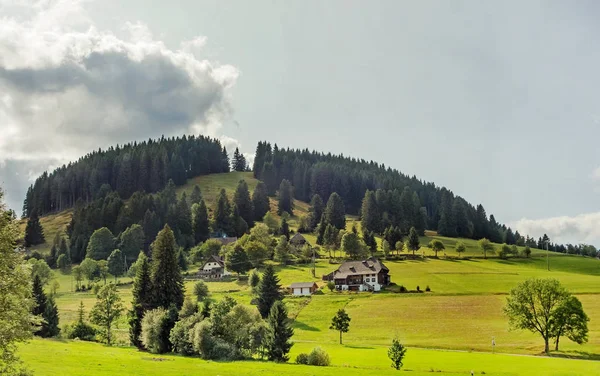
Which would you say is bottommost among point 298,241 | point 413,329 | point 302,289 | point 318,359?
point 413,329

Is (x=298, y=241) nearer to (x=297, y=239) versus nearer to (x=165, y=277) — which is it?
(x=297, y=239)

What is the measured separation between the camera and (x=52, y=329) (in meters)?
72.2

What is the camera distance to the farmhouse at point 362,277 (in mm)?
117069

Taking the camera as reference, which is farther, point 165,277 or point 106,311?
point 165,277

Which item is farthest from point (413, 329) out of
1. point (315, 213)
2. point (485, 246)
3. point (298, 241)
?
point (315, 213)

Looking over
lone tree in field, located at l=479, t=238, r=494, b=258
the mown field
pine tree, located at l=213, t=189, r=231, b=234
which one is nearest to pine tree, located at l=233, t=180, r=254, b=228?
pine tree, located at l=213, t=189, r=231, b=234

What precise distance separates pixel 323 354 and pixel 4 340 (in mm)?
33180

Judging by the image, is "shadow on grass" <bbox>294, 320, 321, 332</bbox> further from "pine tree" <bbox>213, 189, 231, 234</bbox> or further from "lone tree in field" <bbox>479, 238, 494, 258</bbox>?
"pine tree" <bbox>213, 189, 231, 234</bbox>

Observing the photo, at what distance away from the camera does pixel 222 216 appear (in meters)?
184

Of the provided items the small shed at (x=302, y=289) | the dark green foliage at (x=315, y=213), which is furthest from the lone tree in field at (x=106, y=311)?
the dark green foliage at (x=315, y=213)

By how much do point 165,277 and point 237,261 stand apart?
61.3m

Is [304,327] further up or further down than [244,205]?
further down

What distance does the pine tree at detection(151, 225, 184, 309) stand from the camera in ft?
240

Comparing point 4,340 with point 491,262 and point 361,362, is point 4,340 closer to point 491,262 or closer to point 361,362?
point 361,362
